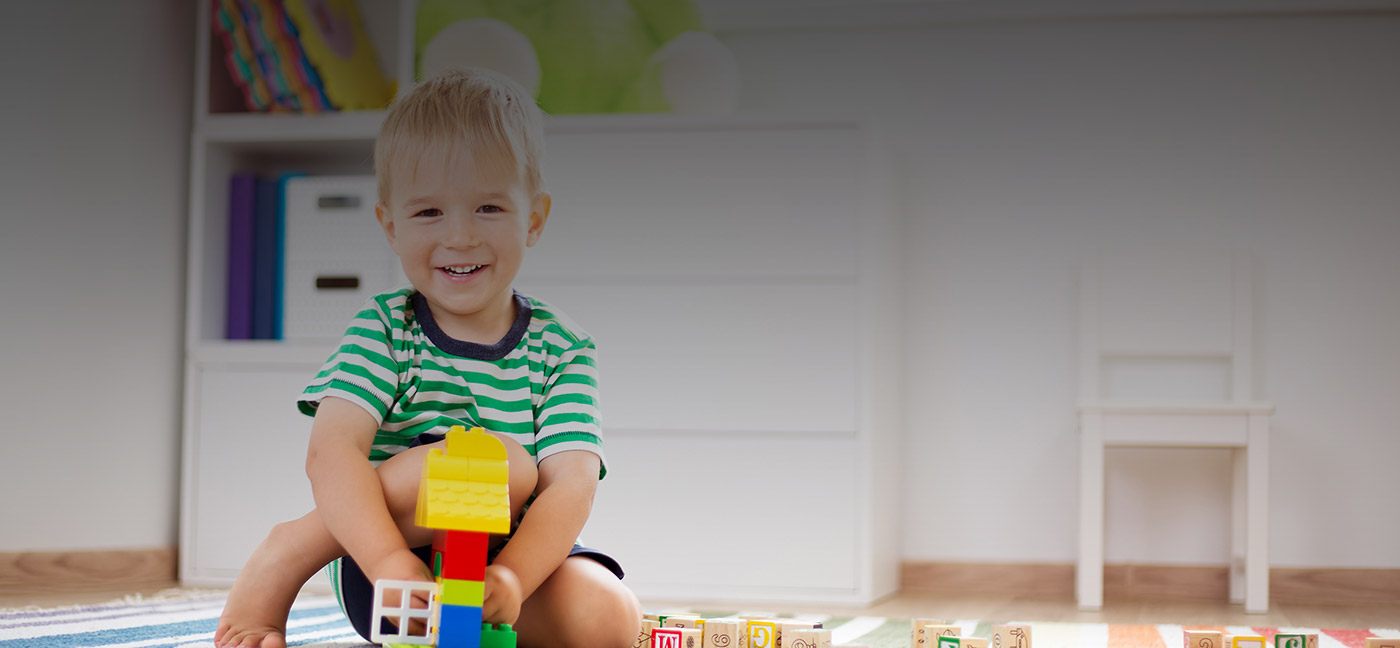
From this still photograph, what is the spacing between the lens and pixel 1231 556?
246 cm

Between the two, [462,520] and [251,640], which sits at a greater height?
[462,520]

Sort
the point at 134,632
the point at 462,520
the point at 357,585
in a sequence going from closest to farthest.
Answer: the point at 462,520
the point at 357,585
the point at 134,632

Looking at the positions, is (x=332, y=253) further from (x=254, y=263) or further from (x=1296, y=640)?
(x=1296, y=640)

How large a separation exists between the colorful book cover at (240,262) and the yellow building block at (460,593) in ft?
5.22

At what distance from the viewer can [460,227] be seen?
3.85 feet

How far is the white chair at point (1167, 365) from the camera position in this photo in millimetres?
2250

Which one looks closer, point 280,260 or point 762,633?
point 762,633

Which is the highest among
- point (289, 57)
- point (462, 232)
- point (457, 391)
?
point (289, 57)

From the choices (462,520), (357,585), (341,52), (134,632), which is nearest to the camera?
(462,520)

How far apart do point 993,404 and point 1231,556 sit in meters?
0.48

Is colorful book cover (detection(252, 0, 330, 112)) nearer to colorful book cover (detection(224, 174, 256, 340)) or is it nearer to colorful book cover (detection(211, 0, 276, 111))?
colorful book cover (detection(211, 0, 276, 111))

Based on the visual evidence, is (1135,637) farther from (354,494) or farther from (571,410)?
(354,494)

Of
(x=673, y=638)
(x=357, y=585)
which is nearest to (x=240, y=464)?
(x=357, y=585)

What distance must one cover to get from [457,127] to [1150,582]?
5.78 ft
